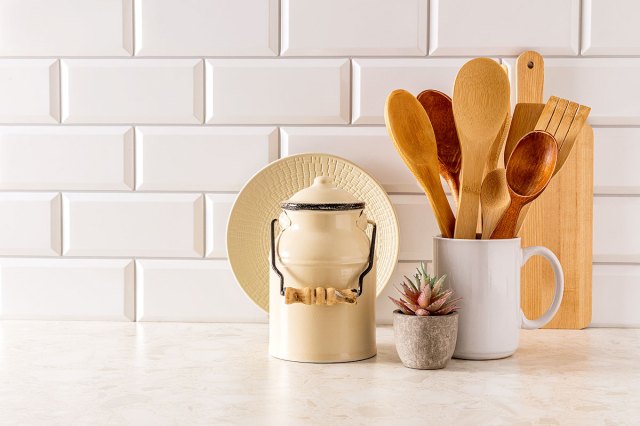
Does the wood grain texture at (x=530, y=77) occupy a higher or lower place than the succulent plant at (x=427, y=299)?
higher

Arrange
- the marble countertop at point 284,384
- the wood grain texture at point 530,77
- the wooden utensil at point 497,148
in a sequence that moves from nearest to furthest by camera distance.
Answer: the marble countertop at point 284,384
the wooden utensil at point 497,148
the wood grain texture at point 530,77

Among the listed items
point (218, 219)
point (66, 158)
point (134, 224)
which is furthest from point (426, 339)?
point (66, 158)

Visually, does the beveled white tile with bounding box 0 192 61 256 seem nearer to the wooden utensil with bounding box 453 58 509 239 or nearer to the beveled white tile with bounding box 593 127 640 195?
the wooden utensil with bounding box 453 58 509 239

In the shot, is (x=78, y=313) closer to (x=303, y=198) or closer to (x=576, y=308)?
(x=303, y=198)

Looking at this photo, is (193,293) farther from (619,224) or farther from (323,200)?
(619,224)

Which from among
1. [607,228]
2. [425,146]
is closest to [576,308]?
[607,228]

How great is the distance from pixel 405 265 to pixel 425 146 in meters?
0.24

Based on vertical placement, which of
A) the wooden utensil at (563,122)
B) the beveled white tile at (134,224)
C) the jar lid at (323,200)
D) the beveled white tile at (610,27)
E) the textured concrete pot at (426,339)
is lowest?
the textured concrete pot at (426,339)

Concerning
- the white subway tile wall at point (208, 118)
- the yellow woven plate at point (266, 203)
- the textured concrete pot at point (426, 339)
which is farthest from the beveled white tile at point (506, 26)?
the textured concrete pot at point (426, 339)

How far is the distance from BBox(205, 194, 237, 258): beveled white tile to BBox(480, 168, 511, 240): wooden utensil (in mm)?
402

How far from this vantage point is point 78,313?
43.9 inches

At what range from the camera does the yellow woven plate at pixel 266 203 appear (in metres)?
1.06

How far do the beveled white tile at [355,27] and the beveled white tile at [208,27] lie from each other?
3cm

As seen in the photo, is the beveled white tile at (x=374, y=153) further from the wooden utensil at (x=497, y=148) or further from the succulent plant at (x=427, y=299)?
the succulent plant at (x=427, y=299)
